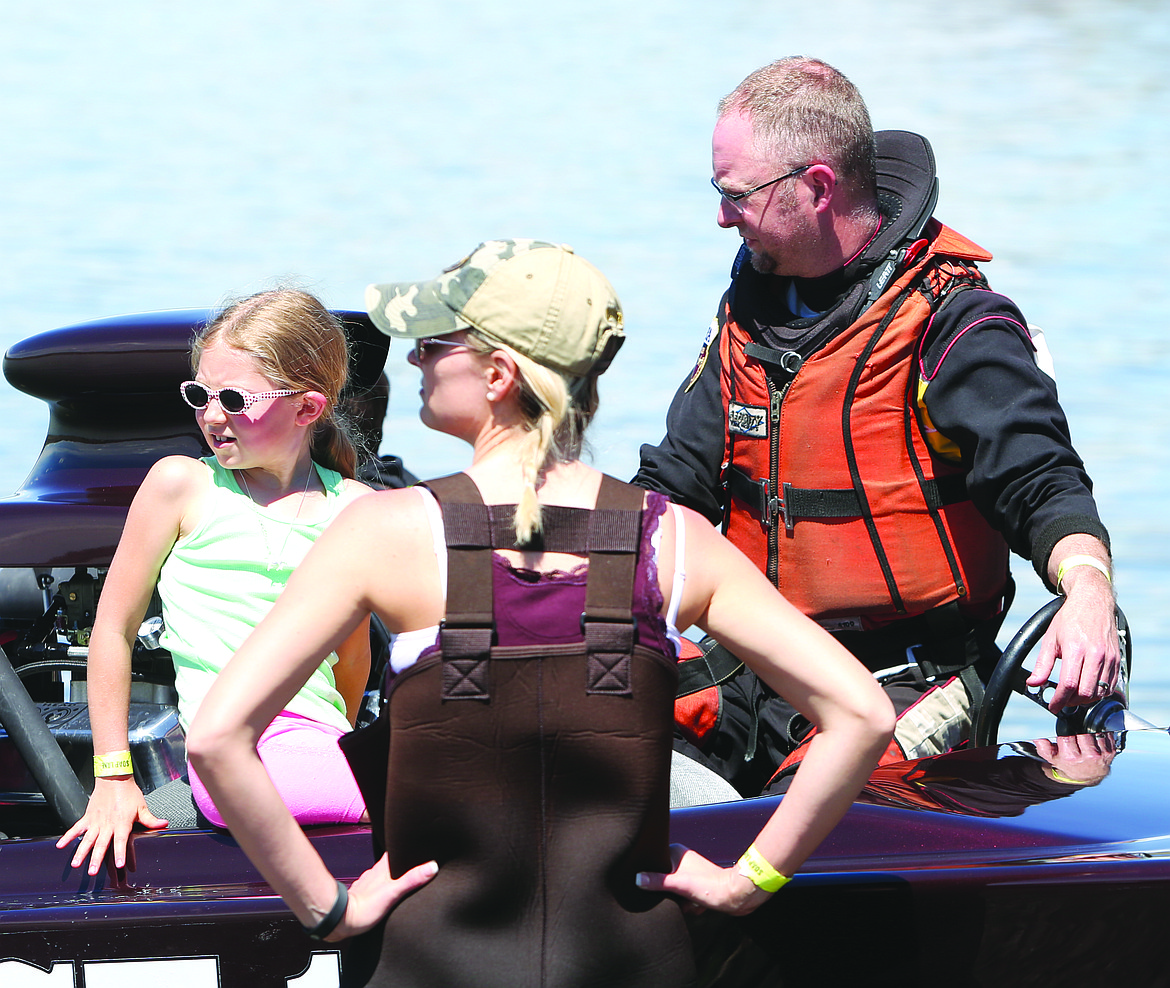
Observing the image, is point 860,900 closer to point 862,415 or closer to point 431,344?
point 431,344

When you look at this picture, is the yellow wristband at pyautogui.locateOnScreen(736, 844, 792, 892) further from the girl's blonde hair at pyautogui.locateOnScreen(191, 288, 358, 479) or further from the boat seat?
the girl's blonde hair at pyautogui.locateOnScreen(191, 288, 358, 479)

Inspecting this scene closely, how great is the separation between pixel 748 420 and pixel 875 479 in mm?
260

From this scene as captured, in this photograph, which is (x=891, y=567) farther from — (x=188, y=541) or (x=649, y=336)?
(x=649, y=336)

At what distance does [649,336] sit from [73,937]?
26.7 feet

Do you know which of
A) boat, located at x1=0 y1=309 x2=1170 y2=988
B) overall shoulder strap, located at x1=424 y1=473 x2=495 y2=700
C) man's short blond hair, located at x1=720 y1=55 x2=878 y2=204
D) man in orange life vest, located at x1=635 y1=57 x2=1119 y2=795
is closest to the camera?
overall shoulder strap, located at x1=424 y1=473 x2=495 y2=700

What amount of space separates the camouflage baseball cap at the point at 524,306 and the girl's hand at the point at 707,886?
543mm

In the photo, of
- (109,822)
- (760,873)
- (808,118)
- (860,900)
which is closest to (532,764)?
(760,873)

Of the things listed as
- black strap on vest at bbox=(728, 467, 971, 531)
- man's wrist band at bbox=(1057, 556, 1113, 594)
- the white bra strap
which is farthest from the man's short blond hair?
the white bra strap

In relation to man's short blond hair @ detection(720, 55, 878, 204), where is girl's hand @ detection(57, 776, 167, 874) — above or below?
below

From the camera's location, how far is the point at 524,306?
1565 millimetres

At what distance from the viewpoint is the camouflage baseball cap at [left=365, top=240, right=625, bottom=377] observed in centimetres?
157

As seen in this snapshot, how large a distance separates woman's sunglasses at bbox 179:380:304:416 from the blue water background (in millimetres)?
3359

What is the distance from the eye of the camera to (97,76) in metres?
20.6

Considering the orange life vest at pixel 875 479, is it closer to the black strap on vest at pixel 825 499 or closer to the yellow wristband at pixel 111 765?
the black strap on vest at pixel 825 499
